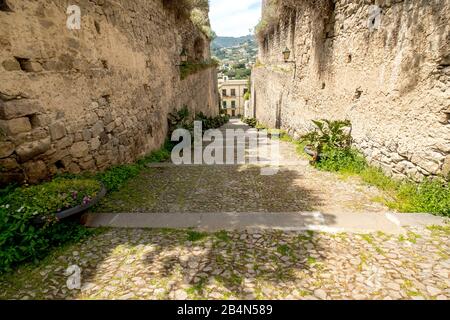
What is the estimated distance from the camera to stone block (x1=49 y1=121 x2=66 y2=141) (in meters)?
4.27

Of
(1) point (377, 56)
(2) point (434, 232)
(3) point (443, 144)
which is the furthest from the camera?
(1) point (377, 56)

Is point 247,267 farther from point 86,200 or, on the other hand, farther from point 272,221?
point 86,200

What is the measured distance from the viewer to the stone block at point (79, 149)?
475 cm

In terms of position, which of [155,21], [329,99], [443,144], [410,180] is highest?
[155,21]

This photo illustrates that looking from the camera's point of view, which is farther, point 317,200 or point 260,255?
point 317,200

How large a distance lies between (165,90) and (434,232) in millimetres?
8370

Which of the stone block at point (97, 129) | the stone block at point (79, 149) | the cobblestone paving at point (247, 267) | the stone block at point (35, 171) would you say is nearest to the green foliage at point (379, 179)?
the cobblestone paving at point (247, 267)

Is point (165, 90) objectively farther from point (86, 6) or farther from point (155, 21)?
point (86, 6)

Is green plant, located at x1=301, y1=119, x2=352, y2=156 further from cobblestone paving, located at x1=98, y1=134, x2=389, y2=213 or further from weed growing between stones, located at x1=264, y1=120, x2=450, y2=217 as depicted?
cobblestone paving, located at x1=98, y1=134, x2=389, y2=213

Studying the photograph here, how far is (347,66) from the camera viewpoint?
277 inches

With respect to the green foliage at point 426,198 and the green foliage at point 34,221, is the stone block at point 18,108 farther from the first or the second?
the green foliage at point 426,198

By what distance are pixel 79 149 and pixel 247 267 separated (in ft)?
12.5

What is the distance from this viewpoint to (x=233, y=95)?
56625mm
